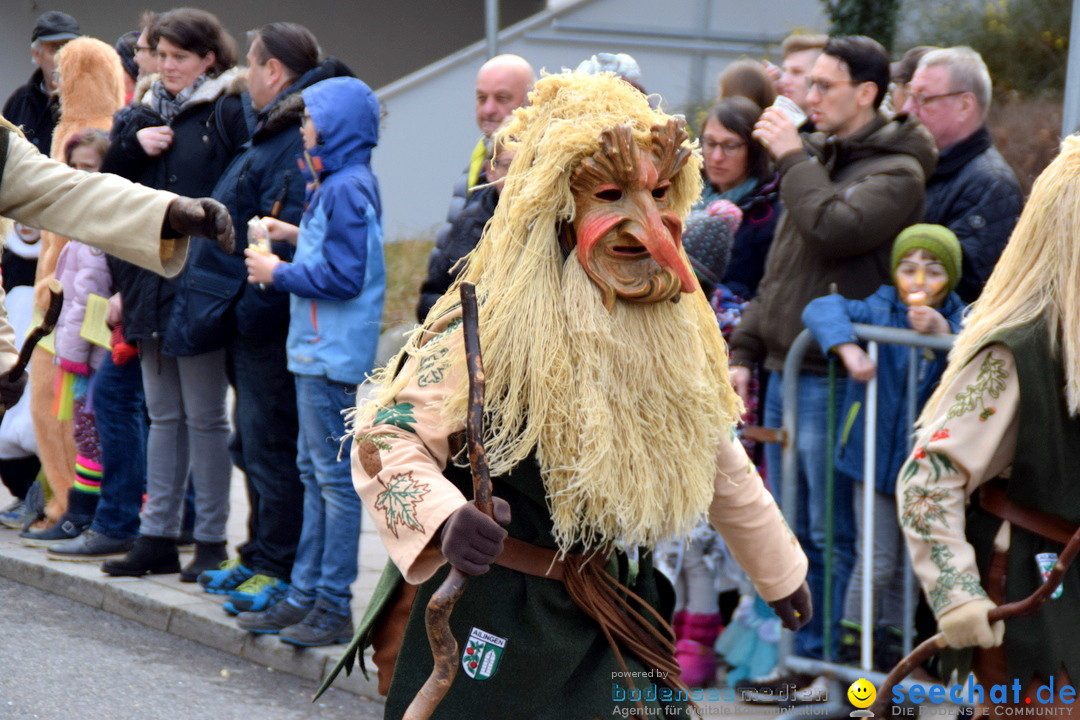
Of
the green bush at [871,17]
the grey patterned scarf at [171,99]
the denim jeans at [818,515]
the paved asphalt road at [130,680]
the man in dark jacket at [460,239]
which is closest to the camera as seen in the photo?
the denim jeans at [818,515]

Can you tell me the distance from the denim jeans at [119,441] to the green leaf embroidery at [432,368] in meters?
3.93

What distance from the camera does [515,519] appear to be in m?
2.79

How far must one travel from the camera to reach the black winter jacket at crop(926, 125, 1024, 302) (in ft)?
15.1

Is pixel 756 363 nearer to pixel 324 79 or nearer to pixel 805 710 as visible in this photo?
pixel 805 710

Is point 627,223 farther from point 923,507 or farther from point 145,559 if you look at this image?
point 145,559

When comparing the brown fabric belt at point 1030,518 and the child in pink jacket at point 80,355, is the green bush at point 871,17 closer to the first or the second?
the child in pink jacket at point 80,355

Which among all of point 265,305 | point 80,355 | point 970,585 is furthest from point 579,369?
point 80,355

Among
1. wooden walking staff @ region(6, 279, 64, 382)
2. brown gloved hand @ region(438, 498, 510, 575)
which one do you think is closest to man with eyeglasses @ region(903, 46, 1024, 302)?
brown gloved hand @ region(438, 498, 510, 575)

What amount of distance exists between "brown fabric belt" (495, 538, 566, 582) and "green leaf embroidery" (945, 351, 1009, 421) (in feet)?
3.36

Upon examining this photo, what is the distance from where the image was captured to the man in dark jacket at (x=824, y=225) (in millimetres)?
4586

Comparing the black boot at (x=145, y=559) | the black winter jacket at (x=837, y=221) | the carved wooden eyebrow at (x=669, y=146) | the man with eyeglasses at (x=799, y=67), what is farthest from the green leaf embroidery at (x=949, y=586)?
the black boot at (x=145, y=559)

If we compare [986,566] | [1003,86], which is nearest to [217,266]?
[986,566]

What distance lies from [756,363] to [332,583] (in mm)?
1834

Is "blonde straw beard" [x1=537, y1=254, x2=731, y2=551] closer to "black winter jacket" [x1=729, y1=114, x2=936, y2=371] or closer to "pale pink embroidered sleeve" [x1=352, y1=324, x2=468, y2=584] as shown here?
"pale pink embroidered sleeve" [x1=352, y1=324, x2=468, y2=584]
